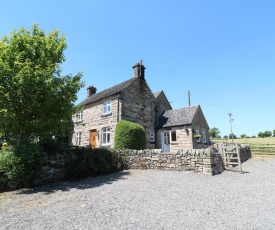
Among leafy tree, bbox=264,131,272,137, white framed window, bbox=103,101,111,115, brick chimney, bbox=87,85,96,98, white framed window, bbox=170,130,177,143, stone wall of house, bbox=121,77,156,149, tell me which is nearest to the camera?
stone wall of house, bbox=121,77,156,149

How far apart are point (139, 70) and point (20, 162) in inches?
627

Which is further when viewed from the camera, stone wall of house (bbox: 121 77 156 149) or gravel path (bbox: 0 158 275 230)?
stone wall of house (bbox: 121 77 156 149)

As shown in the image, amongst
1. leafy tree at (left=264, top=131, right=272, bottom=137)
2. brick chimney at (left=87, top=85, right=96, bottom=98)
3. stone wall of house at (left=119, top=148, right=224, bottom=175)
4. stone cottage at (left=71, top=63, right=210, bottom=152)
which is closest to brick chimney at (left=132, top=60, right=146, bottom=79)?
stone cottage at (left=71, top=63, right=210, bottom=152)

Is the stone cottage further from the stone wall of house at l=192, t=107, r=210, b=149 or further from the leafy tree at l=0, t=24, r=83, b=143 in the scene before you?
the leafy tree at l=0, t=24, r=83, b=143

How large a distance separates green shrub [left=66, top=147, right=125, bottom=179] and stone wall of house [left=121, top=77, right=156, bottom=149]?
21.8ft

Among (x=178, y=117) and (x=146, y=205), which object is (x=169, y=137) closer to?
(x=178, y=117)

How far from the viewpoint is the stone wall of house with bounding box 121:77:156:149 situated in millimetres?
18700

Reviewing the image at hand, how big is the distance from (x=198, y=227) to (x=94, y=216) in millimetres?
2644

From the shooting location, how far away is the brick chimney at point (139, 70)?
21130 mm

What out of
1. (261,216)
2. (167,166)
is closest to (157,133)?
(167,166)

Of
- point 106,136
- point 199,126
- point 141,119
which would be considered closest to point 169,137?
point 199,126

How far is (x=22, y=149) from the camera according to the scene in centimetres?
827

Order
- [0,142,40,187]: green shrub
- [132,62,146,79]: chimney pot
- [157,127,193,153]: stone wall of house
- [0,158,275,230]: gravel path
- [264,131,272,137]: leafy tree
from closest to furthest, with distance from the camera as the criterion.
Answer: [0,158,275,230]: gravel path → [0,142,40,187]: green shrub → [157,127,193,153]: stone wall of house → [132,62,146,79]: chimney pot → [264,131,272,137]: leafy tree

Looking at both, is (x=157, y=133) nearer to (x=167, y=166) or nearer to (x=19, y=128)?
(x=167, y=166)
